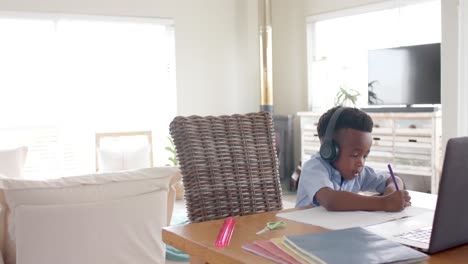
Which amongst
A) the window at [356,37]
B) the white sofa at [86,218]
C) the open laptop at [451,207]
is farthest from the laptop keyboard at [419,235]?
the window at [356,37]

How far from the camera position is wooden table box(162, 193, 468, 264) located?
978 mm

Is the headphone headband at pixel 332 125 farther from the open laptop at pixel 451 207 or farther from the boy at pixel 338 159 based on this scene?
the open laptop at pixel 451 207

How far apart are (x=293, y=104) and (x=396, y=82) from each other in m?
1.63

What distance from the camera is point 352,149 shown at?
61.9 inches

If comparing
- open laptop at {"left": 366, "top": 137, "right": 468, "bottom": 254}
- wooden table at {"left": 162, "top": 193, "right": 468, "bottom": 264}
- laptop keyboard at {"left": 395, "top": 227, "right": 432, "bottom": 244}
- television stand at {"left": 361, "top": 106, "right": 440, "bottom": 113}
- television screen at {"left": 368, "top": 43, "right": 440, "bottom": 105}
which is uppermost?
television screen at {"left": 368, "top": 43, "right": 440, "bottom": 105}

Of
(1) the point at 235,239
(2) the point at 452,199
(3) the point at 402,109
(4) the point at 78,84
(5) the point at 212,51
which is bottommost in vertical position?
(1) the point at 235,239

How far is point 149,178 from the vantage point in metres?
2.14

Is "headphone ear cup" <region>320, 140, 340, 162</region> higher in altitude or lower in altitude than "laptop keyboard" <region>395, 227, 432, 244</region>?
higher

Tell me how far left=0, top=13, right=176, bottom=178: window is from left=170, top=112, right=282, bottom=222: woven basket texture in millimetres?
4149

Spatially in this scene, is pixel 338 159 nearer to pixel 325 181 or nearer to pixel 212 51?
pixel 325 181

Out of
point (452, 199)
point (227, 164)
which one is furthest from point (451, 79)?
point (452, 199)

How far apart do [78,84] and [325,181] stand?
4.53 m

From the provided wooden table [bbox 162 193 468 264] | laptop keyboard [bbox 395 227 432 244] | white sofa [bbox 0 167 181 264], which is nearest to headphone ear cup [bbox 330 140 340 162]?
wooden table [bbox 162 193 468 264]

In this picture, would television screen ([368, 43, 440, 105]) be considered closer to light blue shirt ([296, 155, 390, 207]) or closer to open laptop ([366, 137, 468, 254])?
light blue shirt ([296, 155, 390, 207])
